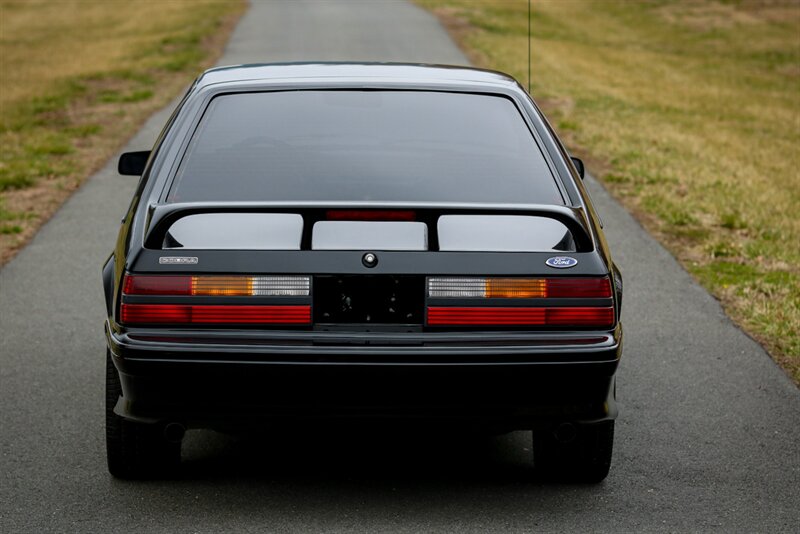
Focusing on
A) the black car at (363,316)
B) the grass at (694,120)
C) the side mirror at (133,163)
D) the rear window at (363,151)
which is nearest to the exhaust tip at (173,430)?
the black car at (363,316)

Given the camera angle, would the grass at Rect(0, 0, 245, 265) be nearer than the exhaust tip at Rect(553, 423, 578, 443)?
No

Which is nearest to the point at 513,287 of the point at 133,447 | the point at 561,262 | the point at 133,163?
the point at 561,262

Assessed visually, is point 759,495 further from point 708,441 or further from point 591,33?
point 591,33

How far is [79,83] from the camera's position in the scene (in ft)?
64.4

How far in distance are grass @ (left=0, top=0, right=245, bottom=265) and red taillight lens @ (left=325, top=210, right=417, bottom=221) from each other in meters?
5.03

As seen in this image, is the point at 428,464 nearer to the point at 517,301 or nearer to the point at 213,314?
the point at 517,301

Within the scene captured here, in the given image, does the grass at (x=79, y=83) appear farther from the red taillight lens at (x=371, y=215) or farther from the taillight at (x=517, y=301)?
the taillight at (x=517, y=301)

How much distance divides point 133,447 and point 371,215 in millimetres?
1246

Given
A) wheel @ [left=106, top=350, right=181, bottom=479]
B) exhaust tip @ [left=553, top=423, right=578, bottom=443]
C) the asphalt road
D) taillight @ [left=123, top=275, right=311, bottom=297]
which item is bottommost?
the asphalt road

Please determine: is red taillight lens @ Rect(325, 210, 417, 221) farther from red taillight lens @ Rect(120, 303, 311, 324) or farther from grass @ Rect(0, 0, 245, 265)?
grass @ Rect(0, 0, 245, 265)

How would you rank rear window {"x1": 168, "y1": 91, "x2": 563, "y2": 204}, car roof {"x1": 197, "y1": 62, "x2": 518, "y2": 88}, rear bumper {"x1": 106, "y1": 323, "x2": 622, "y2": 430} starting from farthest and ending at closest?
car roof {"x1": 197, "y1": 62, "x2": 518, "y2": 88} < rear window {"x1": 168, "y1": 91, "x2": 563, "y2": 204} < rear bumper {"x1": 106, "y1": 323, "x2": 622, "y2": 430}

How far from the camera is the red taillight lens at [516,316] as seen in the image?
3854 mm

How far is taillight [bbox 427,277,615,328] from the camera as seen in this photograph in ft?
12.6

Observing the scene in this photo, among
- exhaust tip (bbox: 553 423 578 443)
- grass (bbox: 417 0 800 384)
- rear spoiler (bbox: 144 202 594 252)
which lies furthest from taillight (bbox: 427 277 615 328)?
grass (bbox: 417 0 800 384)
